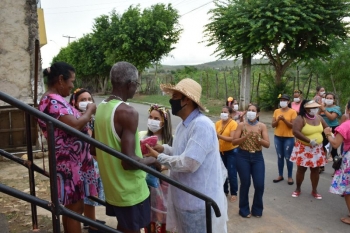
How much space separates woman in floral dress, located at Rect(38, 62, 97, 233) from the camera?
2598 millimetres

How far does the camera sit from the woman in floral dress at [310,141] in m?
5.21

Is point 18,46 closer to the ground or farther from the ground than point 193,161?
farther from the ground

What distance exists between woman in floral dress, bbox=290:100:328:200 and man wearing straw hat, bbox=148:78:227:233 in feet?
10.0

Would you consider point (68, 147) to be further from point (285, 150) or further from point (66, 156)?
point (285, 150)

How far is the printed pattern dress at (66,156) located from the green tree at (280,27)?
416 inches

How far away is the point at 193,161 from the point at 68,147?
3.31ft

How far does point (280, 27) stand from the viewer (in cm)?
1234

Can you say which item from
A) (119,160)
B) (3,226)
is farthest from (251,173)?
(3,226)

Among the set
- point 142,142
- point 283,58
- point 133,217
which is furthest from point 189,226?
point 283,58

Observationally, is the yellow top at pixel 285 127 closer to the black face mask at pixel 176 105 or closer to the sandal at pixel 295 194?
the sandal at pixel 295 194

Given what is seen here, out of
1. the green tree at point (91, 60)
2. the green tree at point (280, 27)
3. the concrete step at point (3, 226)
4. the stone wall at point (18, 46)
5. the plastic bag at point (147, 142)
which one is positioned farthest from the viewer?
the green tree at point (91, 60)

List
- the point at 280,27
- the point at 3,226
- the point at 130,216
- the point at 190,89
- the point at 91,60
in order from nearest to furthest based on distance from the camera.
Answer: the point at 130,216, the point at 190,89, the point at 3,226, the point at 280,27, the point at 91,60

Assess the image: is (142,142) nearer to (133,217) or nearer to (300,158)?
(133,217)

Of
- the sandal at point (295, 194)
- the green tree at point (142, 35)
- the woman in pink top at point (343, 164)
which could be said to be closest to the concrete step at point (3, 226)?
the woman in pink top at point (343, 164)
